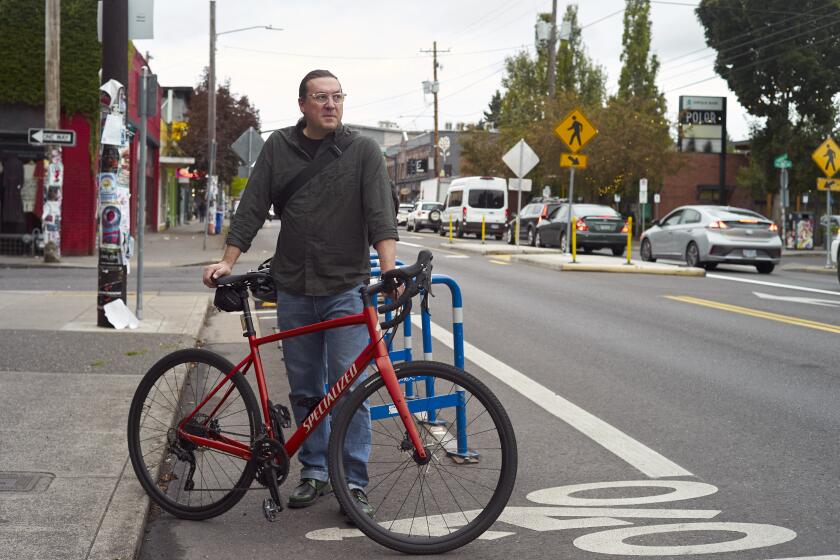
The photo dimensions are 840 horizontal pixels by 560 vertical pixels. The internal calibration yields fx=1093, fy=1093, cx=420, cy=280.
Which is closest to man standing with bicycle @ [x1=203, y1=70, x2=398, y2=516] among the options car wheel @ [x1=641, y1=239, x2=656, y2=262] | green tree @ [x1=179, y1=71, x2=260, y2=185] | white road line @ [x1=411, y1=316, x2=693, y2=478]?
Result: white road line @ [x1=411, y1=316, x2=693, y2=478]

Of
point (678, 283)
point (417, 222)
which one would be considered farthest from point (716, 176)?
point (678, 283)

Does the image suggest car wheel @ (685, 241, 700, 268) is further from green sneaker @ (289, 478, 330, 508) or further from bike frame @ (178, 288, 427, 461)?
bike frame @ (178, 288, 427, 461)

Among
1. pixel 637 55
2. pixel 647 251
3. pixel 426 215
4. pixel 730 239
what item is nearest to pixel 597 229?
pixel 647 251

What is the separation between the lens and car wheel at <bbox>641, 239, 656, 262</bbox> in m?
26.1

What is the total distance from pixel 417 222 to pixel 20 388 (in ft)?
157

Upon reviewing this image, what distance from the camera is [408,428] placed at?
175 inches

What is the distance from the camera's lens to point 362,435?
4.57m

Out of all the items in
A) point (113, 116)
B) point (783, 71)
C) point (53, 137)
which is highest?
point (783, 71)

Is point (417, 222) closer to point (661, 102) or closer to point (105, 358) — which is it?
point (661, 102)

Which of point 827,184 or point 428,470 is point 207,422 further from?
point 827,184

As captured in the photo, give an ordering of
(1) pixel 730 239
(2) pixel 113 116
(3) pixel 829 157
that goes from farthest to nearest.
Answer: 1. (3) pixel 829 157
2. (1) pixel 730 239
3. (2) pixel 113 116

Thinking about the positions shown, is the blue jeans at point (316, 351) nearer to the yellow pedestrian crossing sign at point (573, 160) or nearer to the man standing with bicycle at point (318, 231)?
the man standing with bicycle at point (318, 231)

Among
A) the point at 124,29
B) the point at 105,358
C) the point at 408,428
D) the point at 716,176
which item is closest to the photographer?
the point at 408,428

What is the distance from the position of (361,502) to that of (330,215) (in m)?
1.29
